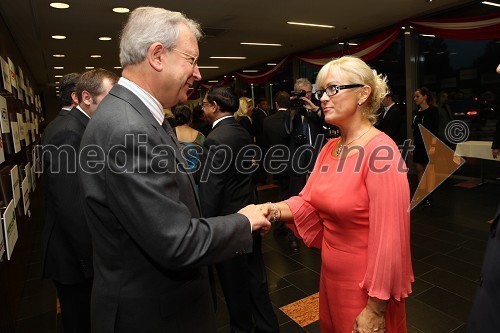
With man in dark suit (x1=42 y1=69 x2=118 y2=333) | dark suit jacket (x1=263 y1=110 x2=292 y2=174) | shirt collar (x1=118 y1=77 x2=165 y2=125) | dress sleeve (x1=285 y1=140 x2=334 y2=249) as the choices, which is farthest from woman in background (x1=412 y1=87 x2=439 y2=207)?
shirt collar (x1=118 y1=77 x2=165 y2=125)

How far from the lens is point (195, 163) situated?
2.85 meters

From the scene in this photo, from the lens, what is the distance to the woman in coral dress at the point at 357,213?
4.21 ft

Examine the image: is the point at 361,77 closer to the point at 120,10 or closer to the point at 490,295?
the point at 490,295

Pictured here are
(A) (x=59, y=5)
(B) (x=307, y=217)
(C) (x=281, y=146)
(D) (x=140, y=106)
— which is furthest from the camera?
(A) (x=59, y=5)

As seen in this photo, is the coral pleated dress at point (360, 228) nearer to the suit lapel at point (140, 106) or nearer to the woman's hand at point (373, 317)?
the woman's hand at point (373, 317)

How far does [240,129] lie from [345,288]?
1377mm


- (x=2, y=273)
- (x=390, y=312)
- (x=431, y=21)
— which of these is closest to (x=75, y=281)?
(x=2, y=273)

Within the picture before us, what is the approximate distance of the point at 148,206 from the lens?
35.4 inches

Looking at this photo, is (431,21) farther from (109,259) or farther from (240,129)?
(109,259)

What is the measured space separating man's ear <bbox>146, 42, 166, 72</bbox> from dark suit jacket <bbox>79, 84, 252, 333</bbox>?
0.11 meters

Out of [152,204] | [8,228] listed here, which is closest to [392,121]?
[8,228]

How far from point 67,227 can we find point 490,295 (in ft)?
5.76

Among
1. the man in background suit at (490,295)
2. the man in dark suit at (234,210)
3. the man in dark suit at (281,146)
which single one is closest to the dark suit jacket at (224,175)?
the man in dark suit at (234,210)

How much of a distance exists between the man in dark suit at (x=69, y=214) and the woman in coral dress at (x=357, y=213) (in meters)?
0.96
